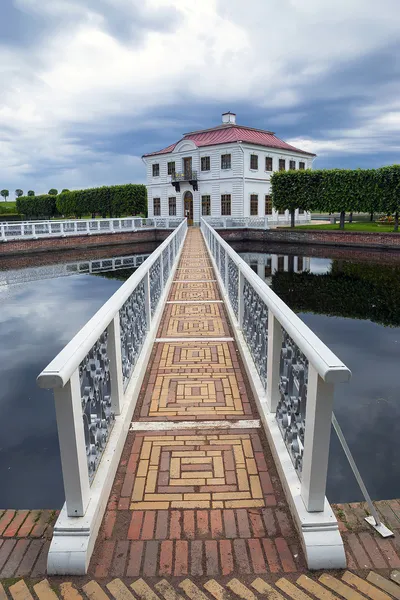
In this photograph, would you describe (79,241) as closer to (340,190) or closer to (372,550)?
(340,190)

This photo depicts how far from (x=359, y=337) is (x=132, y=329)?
666 centimetres

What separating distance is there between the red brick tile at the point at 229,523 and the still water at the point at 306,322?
6.32 ft

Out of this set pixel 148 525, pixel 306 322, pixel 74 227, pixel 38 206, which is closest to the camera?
pixel 148 525

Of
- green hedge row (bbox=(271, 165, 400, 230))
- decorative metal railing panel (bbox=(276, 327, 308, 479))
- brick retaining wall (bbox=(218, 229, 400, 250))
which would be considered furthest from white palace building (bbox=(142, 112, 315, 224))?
decorative metal railing panel (bbox=(276, 327, 308, 479))

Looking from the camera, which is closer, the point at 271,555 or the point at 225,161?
the point at 271,555

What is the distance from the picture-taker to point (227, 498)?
280 cm

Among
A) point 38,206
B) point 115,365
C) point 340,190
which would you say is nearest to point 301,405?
point 115,365

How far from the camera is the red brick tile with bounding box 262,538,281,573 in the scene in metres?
2.25

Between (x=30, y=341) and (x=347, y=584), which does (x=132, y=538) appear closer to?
(x=347, y=584)

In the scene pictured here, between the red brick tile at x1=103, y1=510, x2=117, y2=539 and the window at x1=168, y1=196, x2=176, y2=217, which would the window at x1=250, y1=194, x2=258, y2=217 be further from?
the red brick tile at x1=103, y1=510, x2=117, y2=539

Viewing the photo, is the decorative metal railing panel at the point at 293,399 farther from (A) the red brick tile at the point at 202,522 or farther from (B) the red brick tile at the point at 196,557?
(B) the red brick tile at the point at 196,557

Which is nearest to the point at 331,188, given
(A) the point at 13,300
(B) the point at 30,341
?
(A) the point at 13,300

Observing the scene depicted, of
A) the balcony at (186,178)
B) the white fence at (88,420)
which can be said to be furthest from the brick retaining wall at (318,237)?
the white fence at (88,420)

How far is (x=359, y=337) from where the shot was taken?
9594mm
